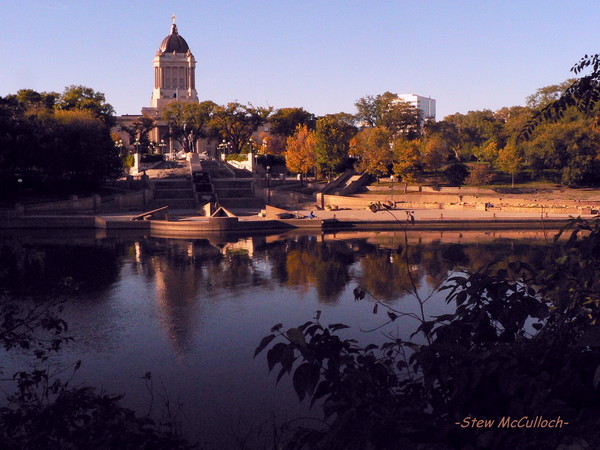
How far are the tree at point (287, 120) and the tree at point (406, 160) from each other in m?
26.0

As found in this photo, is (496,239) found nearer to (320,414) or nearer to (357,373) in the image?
(320,414)

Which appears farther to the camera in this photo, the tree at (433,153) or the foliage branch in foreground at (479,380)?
the tree at (433,153)

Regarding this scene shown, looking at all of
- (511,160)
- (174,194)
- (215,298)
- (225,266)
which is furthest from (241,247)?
(511,160)

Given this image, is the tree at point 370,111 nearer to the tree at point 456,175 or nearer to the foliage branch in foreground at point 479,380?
the tree at point 456,175

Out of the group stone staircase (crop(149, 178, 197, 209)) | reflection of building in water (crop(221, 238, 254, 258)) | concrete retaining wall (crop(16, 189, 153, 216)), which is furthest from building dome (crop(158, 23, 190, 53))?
reflection of building in water (crop(221, 238, 254, 258))

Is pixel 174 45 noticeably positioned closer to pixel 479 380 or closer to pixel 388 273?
pixel 388 273

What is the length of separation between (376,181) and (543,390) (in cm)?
6192

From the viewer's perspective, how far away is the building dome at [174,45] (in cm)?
12619

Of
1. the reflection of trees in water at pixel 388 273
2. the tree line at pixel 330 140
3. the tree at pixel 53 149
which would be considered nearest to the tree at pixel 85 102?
the tree line at pixel 330 140

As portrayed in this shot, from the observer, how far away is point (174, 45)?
12606 cm

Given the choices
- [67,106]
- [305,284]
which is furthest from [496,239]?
[67,106]

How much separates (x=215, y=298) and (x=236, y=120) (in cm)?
6172

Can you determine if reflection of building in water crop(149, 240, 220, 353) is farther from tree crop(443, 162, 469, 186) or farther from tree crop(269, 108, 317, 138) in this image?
tree crop(269, 108, 317, 138)

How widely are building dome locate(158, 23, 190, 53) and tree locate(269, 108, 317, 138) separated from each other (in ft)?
162
